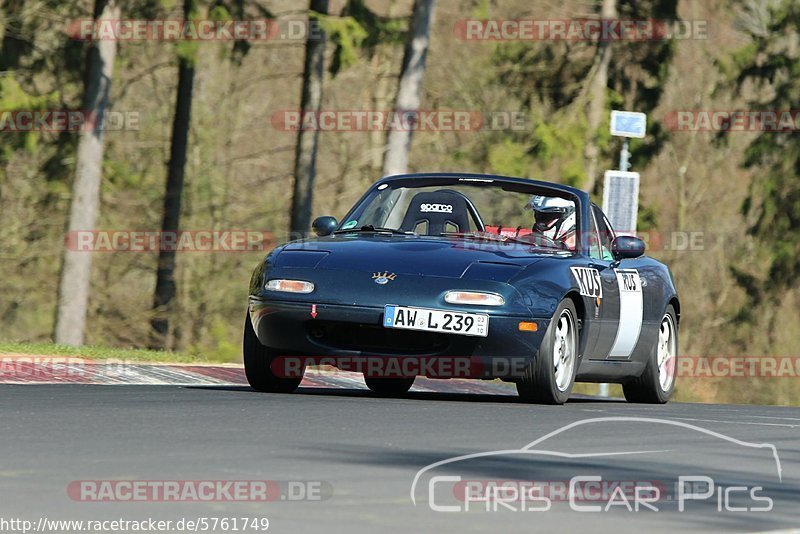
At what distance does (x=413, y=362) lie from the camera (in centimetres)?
1068

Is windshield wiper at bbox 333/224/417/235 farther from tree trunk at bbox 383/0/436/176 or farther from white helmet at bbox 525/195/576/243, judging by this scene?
tree trunk at bbox 383/0/436/176

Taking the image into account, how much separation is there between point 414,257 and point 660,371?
136 inches

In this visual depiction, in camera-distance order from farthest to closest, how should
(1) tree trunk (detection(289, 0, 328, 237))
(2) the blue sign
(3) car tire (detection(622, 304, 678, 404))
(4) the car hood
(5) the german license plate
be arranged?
(1) tree trunk (detection(289, 0, 328, 237))
(2) the blue sign
(3) car tire (detection(622, 304, 678, 404))
(4) the car hood
(5) the german license plate

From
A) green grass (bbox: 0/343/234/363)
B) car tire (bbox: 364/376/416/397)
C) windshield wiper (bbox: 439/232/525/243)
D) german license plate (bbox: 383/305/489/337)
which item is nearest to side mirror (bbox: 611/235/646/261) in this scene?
windshield wiper (bbox: 439/232/525/243)

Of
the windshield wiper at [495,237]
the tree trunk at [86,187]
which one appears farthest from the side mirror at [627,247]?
the tree trunk at [86,187]

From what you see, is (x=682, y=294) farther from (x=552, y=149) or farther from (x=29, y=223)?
(x=29, y=223)

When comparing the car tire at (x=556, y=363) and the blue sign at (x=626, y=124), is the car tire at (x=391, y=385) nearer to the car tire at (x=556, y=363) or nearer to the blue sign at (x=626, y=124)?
the car tire at (x=556, y=363)

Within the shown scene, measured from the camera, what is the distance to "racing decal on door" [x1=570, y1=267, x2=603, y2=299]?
11398mm

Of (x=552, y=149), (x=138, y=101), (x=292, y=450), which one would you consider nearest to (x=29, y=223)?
(x=138, y=101)

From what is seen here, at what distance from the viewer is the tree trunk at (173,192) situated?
34656 millimetres

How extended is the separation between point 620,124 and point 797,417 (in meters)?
7.61

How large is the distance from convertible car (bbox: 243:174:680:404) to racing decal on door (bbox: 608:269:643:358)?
11 millimetres

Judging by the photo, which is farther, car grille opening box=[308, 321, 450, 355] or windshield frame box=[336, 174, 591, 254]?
windshield frame box=[336, 174, 591, 254]

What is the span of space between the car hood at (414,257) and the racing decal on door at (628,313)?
Result: 3.66ft
